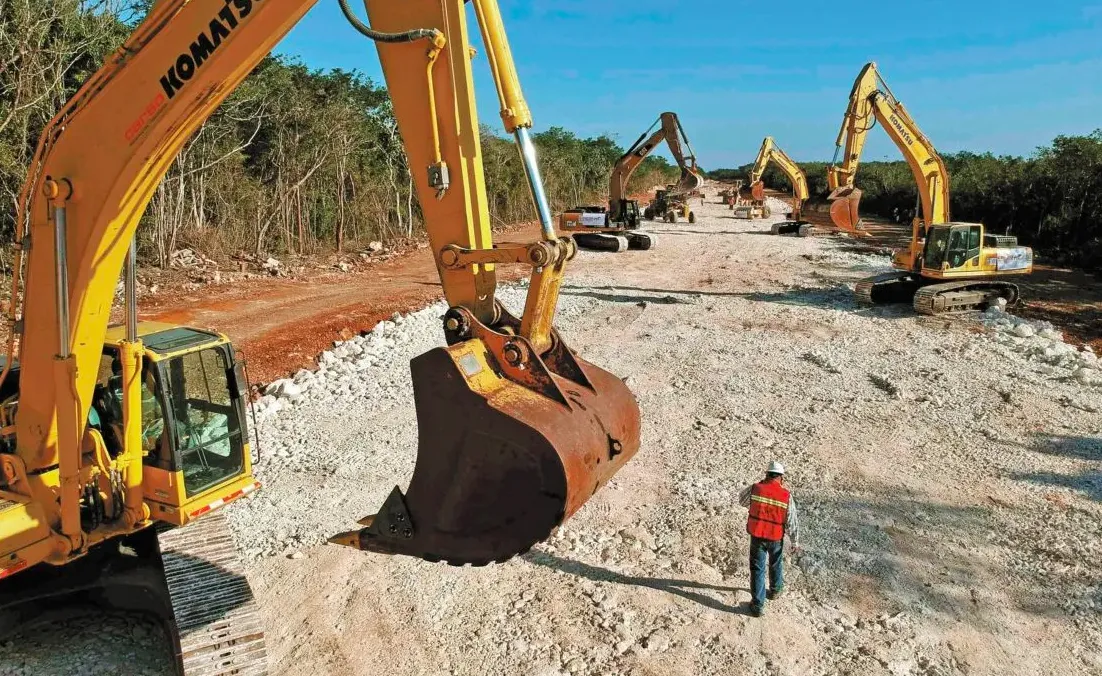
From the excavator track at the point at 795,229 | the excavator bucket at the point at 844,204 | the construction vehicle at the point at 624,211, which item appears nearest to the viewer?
the excavator bucket at the point at 844,204

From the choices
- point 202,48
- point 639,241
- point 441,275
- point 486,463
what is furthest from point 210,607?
point 639,241

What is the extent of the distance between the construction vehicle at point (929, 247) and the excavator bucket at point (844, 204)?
3.70 feet

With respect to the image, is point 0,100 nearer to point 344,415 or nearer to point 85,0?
point 85,0

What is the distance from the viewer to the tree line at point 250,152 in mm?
14102

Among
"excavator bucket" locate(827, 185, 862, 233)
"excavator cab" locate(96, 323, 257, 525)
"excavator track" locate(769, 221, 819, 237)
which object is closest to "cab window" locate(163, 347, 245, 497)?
"excavator cab" locate(96, 323, 257, 525)

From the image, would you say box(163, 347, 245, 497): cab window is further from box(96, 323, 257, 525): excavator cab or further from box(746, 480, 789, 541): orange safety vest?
box(746, 480, 789, 541): orange safety vest

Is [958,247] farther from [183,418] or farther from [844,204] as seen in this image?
[183,418]

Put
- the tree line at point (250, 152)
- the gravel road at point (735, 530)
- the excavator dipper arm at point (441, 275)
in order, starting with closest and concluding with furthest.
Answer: the excavator dipper arm at point (441, 275) < the gravel road at point (735, 530) < the tree line at point (250, 152)

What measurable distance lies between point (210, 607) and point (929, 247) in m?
15.4

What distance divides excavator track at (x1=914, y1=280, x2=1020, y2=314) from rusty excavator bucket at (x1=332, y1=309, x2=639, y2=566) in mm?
13279

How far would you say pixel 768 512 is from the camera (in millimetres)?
5531

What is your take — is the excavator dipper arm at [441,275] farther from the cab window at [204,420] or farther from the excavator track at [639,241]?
the excavator track at [639,241]

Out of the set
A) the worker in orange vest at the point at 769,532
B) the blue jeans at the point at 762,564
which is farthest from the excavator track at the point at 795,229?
the blue jeans at the point at 762,564

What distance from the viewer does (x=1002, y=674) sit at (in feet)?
16.0
